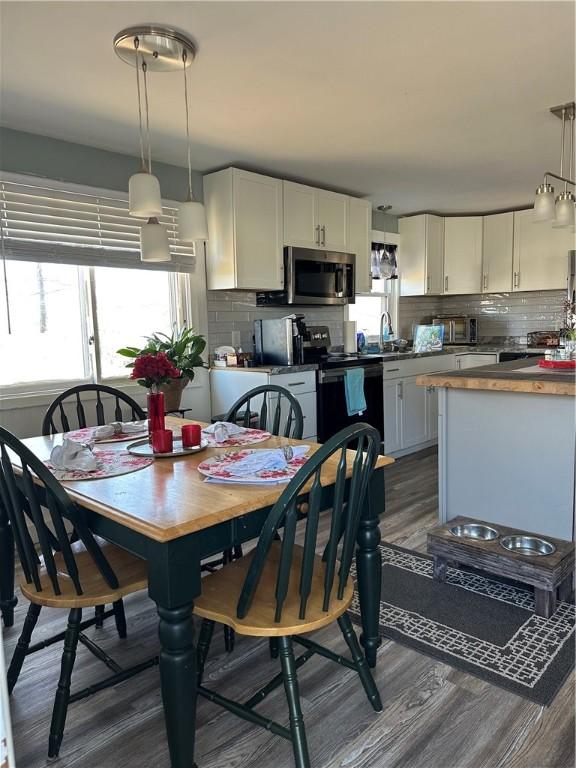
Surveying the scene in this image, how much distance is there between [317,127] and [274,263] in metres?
1.10

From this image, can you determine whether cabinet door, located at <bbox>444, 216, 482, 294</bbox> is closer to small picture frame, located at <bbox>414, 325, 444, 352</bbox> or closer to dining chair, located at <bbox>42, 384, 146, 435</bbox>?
small picture frame, located at <bbox>414, 325, 444, 352</bbox>

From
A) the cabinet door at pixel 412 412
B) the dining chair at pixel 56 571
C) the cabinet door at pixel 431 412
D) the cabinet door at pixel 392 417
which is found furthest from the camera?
the cabinet door at pixel 431 412

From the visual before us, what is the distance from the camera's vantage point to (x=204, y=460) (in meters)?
1.87

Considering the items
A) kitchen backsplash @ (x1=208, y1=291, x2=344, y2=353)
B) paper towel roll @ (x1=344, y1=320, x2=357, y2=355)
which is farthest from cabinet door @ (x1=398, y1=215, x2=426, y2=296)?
kitchen backsplash @ (x1=208, y1=291, x2=344, y2=353)

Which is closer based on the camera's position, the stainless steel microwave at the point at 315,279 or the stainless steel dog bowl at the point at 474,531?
the stainless steel dog bowl at the point at 474,531

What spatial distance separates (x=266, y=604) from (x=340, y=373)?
2725mm

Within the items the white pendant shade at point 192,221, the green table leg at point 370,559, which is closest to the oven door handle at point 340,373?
the white pendant shade at point 192,221

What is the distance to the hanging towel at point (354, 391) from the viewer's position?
13.4 ft

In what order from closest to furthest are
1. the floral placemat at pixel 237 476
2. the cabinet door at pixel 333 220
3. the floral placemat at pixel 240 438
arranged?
the floral placemat at pixel 237 476 < the floral placemat at pixel 240 438 < the cabinet door at pixel 333 220

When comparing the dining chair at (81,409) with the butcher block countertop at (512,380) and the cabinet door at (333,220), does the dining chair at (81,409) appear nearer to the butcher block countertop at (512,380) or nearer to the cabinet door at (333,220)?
the butcher block countertop at (512,380)

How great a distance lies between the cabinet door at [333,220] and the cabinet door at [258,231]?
458mm

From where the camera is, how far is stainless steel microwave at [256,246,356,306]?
4062mm

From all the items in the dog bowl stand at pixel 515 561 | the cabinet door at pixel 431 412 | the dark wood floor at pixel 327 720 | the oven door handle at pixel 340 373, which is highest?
the oven door handle at pixel 340 373

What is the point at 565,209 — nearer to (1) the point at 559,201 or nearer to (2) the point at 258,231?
(1) the point at 559,201
